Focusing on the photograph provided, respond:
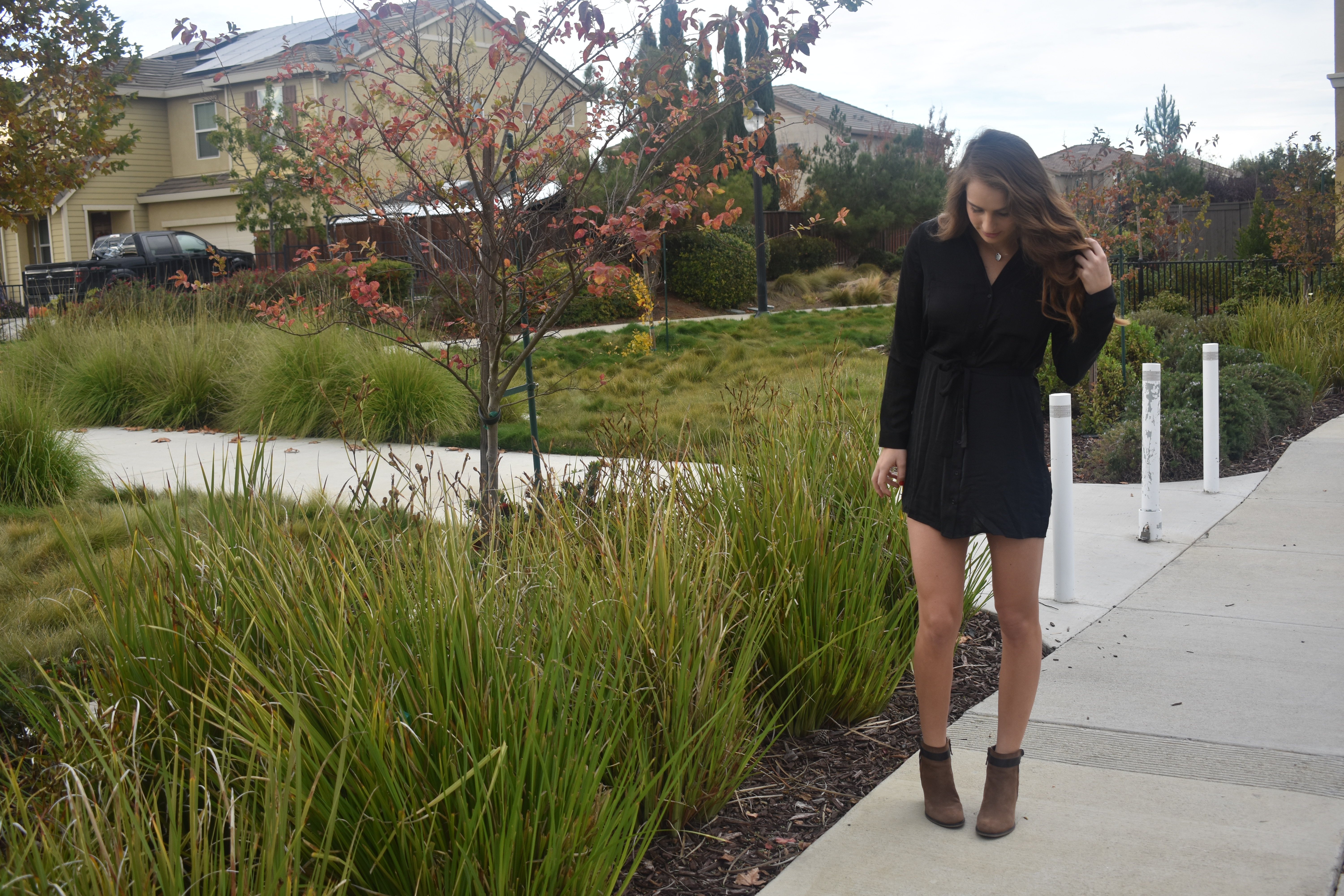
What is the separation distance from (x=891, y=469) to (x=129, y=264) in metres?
26.4

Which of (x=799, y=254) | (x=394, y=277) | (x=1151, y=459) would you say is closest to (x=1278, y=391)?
(x=1151, y=459)

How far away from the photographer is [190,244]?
2788 centimetres

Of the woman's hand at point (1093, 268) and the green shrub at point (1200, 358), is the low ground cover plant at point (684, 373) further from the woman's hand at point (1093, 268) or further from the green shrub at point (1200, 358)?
the green shrub at point (1200, 358)

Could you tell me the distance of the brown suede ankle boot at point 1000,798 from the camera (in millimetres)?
3117

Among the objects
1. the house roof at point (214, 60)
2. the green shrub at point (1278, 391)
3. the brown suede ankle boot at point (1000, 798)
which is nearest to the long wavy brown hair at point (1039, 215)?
the brown suede ankle boot at point (1000, 798)

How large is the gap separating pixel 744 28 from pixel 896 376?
2.58 meters

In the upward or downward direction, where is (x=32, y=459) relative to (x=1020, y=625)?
upward

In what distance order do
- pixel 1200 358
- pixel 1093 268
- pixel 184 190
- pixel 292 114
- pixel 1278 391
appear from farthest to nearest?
pixel 184 190
pixel 1200 358
pixel 1278 391
pixel 292 114
pixel 1093 268

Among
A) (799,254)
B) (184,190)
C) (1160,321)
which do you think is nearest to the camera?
(1160,321)

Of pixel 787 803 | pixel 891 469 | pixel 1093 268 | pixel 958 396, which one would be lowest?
pixel 787 803

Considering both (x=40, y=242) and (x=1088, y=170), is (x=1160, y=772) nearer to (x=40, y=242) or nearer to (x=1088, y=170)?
(x=1088, y=170)

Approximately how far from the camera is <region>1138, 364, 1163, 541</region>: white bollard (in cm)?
617

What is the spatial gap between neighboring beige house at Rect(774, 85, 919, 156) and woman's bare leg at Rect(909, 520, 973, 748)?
40819mm

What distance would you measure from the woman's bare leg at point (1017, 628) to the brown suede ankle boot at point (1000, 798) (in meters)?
0.03
